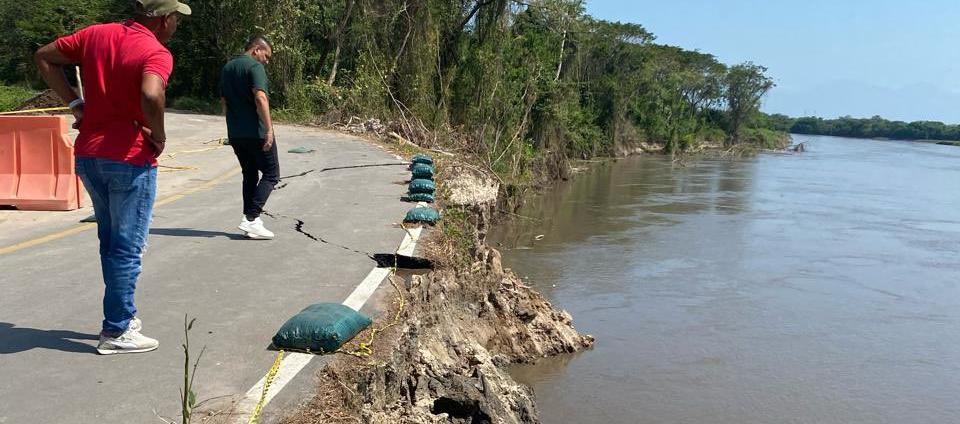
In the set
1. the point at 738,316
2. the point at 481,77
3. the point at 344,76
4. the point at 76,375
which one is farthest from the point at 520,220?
the point at 76,375

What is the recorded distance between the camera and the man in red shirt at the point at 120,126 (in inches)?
178

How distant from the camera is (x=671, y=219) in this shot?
1032 inches

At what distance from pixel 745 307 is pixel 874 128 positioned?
504 feet

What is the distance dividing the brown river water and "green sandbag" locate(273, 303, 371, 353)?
4.27 m

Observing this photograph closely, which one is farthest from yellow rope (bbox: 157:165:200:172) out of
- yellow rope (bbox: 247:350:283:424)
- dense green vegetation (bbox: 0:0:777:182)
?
yellow rope (bbox: 247:350:283:424)

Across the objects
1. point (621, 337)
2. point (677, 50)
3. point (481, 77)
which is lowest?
point (621, 337)

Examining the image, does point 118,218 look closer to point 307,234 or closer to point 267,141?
point 267,141

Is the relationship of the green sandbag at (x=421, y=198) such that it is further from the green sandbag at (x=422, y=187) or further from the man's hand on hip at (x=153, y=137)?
the man's hand on hip at (x=153, y=137)

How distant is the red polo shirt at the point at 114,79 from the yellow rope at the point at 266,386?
4.49ft

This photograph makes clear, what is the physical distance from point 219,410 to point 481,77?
2072 cm

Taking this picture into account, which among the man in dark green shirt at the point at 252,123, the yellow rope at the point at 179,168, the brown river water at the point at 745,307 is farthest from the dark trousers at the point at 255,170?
the yellow rope at the point at 179,168

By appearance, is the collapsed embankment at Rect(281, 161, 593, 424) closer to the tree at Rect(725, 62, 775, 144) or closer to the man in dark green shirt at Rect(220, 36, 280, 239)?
the man in dark green shirt at Rect(220, 36, 280, 239)

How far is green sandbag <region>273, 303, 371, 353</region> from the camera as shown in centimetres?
502

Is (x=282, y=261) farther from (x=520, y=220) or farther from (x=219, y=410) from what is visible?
(x=520, y=220)
